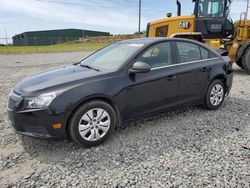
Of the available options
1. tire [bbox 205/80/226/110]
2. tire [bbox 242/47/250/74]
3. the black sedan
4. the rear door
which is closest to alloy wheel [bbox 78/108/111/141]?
the black sedan

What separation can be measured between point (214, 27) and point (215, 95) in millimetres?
5361

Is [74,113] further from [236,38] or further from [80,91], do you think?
[236,38]

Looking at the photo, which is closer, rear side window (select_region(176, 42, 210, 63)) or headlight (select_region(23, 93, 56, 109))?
headlight (select_region(23, 93, 56, 109))

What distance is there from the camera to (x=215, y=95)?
497 centimetres

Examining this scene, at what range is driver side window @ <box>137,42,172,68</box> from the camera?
4.01m

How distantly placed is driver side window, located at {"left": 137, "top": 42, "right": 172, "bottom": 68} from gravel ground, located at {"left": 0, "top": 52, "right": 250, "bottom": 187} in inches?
43.0

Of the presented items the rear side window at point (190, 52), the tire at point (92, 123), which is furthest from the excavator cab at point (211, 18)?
the tire at point (92, 123)

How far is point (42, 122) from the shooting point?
10.4ft

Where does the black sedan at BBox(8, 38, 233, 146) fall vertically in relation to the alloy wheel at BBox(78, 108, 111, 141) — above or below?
above

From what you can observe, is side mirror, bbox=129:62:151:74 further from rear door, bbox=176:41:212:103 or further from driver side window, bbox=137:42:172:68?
rear door, bbox=176:41:212:103

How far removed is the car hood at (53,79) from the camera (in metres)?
3.34

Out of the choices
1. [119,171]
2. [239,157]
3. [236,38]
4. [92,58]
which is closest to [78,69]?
[92,58]

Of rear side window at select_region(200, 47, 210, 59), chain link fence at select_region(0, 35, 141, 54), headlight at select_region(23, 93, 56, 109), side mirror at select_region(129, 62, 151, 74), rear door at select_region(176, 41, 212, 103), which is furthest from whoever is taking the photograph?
chain link fence at select_region(0, 35, 141, 54)

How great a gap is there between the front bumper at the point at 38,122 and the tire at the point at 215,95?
3.01 meters
